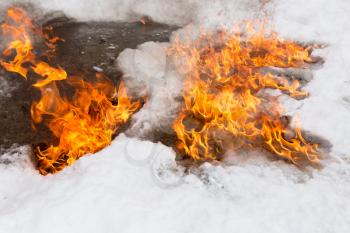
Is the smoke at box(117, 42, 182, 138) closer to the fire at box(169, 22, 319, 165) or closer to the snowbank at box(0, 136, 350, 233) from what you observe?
the fire at box(169, 22, 319, 165)

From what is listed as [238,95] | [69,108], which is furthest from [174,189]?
[238,95]

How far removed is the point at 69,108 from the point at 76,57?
5.58 ft

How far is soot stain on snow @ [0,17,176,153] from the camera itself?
18.8 ft

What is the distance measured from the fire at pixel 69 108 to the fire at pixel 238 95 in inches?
40.2

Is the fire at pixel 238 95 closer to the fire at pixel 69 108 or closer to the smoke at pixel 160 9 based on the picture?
the smoke at pixel 160 9

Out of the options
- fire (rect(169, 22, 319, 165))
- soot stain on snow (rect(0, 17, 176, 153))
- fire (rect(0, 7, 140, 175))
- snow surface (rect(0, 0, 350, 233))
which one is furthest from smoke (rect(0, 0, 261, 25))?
snow surface (rect(0, 0, 350, 233))

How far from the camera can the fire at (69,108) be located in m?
5.41

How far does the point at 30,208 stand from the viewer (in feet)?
14.9

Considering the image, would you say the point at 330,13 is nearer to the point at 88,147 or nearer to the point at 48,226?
the point at 88,147

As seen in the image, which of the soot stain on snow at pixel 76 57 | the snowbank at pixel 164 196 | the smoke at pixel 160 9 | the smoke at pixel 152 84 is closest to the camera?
the snowbank at pixel 164 196

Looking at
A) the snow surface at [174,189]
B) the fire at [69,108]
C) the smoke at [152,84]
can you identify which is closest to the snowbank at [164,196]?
the snow surface at [174,189]

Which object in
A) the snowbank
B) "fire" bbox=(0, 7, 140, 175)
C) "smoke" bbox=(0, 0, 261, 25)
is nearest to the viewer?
the snowbank

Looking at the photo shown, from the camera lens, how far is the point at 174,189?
4.75 meters

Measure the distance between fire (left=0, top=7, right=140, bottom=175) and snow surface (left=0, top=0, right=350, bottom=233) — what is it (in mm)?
244
